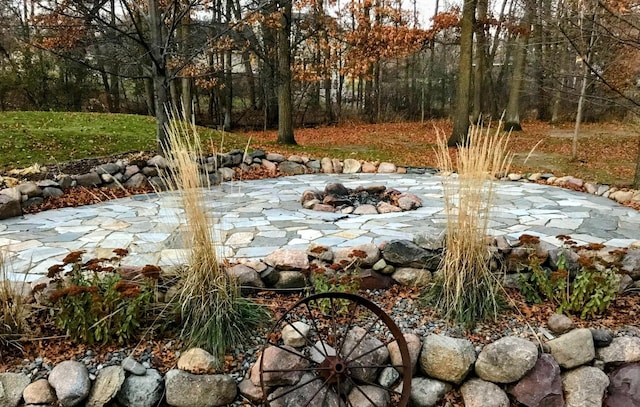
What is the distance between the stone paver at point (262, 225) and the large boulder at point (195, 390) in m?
0.58

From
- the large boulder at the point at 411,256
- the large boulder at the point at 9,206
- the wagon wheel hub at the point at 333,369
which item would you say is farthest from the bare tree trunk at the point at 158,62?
the wagon wheel hub at the point at 333,369

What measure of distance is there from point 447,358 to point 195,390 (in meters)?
1.15

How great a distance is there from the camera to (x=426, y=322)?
236cm

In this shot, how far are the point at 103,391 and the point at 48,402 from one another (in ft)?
0.72

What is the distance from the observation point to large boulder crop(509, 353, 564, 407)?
209 cm

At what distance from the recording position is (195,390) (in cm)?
197

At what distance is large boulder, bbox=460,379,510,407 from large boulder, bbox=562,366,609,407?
0.99 feet

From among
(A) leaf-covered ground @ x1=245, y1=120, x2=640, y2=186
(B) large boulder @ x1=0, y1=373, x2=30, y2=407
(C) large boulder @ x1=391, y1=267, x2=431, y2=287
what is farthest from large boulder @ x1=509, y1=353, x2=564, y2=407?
(A) leaf-covered ground @ x1=245, y1=120, x2=640, y2=186

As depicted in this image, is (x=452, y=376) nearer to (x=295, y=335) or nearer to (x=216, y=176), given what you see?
(x=295, y=335)

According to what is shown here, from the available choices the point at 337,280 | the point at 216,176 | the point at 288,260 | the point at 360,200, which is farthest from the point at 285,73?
the point at 337,280

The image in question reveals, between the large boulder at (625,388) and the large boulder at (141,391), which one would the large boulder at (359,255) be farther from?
the large boulder at (625,388)

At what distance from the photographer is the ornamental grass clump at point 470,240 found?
7.51 feet

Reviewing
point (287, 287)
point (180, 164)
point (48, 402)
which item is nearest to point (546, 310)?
point (287, 287)

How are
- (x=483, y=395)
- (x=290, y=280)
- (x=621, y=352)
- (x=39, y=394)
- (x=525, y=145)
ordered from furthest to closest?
(x=525, y=145) → (x=290, y=280) → (x=621, y=352) → (x=483, y=395) → (x=39, y=394)
